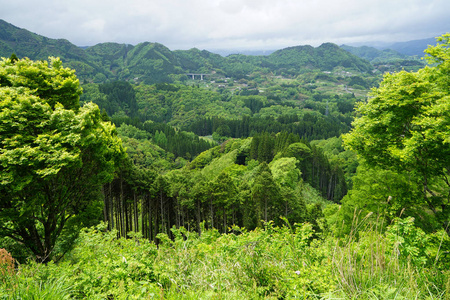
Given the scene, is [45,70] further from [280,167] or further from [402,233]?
[280,167]

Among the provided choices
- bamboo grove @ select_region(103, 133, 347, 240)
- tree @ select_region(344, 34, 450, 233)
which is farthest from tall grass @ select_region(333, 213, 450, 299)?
bamboo grove @ select_region(103, 133, 347, 240)

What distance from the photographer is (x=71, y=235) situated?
10281mm

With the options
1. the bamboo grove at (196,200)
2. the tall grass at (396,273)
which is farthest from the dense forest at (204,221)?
the bamboo grove at (196,200)

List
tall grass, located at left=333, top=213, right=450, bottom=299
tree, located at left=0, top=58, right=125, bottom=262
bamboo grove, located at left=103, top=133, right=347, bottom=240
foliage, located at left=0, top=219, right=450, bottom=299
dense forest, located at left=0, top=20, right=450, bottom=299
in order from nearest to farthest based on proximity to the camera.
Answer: tall grass, located at left=333, top=213, right=450, bottom=299 → foliage, located at left=0, top=219, right=450, bottom=299 → dense forest, located at left=0, top=20, right=450, bottom=299 → tree, located at left=0, top=58, right=125, bottom=262 → bamboo grove, located at left=103, top=133, right=347, bottom=240

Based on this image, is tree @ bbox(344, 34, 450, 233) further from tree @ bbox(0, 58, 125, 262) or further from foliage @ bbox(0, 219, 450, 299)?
tree @ bbox(0, 58, 125, 262)

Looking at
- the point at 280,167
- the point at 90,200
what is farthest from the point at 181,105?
the point at 90,200

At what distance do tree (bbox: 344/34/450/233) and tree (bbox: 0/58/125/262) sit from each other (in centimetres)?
1131

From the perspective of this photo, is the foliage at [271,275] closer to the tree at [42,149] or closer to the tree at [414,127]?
the tree at [42,149]

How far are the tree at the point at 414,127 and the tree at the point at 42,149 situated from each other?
11306 mm

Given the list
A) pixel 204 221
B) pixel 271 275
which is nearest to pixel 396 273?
pixel 271 275

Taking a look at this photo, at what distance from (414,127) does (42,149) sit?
13940 millimetres

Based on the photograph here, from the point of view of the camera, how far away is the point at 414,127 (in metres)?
10.1

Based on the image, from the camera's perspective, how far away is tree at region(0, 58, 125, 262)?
7.68 metres

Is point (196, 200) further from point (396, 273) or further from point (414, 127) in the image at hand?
point (396, 273)
